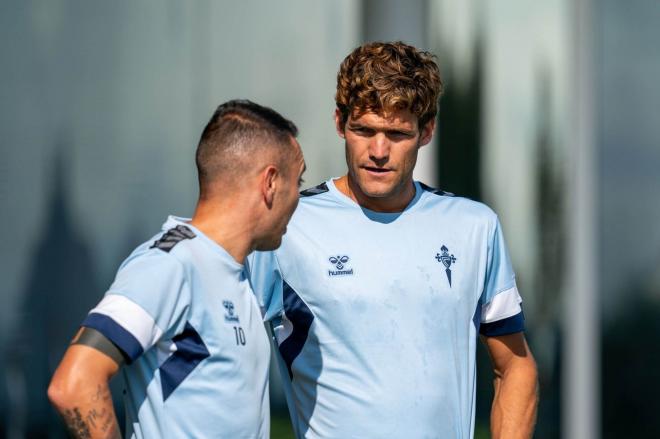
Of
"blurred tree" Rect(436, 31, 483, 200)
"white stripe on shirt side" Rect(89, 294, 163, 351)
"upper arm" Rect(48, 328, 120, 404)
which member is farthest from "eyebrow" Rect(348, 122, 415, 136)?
"blurred tree" Rect(436, 31, 483, 200)

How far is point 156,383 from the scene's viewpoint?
2533 millimetres

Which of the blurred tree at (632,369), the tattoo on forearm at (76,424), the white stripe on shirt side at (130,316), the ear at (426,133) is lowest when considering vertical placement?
the blurred tree at (632,369)

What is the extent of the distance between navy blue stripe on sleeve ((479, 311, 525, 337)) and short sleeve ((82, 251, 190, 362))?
1.03m

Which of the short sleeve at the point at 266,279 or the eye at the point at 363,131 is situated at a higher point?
the eye at the point at 363,131

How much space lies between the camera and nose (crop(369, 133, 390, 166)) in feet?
10.1

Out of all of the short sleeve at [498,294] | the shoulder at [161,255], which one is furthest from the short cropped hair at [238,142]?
the short sleeve at [498,294]

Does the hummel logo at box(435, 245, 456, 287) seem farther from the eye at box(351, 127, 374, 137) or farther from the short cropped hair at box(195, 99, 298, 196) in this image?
the short cropped hair at box(195, 99, 298, 196)

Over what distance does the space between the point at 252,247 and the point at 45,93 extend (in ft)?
7.87

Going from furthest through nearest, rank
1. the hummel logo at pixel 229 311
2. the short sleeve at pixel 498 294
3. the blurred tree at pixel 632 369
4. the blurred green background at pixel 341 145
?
the blurred tree at pixel 632 369
the blurred green background at pixel 341 145
the short sleeve at pixel 498 294
the hummel logo at pixel 229 311

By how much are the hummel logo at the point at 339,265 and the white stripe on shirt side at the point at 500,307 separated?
1.35 feet

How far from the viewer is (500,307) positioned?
3.25 metres

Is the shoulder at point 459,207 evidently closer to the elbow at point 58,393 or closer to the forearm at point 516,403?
the forearm at point 516,403

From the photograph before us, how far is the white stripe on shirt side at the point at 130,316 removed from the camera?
2.42 m

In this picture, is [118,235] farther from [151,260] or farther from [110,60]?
[151,260]
